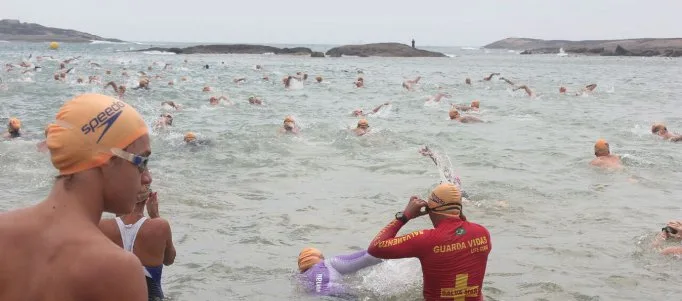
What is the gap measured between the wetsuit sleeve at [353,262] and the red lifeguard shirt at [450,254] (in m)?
1.30

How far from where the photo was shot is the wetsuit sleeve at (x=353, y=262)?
20.5 feet

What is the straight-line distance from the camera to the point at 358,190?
34.1ft

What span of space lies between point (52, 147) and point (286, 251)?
18.0 ft

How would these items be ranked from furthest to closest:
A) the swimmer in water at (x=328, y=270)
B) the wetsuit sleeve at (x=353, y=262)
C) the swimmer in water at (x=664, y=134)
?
the swimmer in water at (x=664, y=134) → the wetsuit sleeve at (x=353, y=262) → the swimmer in water at (x=328, y=270)

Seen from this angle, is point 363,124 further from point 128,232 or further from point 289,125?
point 128,232

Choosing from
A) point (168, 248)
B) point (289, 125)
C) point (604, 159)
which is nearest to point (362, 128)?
point (289, 125)

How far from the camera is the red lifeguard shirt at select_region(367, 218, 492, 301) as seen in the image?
4762 millimetres

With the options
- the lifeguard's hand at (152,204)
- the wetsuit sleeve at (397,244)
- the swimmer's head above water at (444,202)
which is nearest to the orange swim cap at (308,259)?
the wetsuit sleeve at (397,244)

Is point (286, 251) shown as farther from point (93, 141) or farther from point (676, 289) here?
point (93, 141)

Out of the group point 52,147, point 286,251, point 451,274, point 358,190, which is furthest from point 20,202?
point 52,147

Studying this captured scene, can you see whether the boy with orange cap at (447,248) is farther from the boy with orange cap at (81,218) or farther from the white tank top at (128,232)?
the boy with orange cap at (81,218)

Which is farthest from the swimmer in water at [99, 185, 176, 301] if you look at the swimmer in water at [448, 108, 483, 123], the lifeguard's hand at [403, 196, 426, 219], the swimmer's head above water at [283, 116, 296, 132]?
the swimmer in water at [448, 108, 483, 123]

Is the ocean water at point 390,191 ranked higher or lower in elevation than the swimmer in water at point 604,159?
lower

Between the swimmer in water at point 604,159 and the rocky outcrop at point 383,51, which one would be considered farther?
the rocky outcrop at point 383,51
